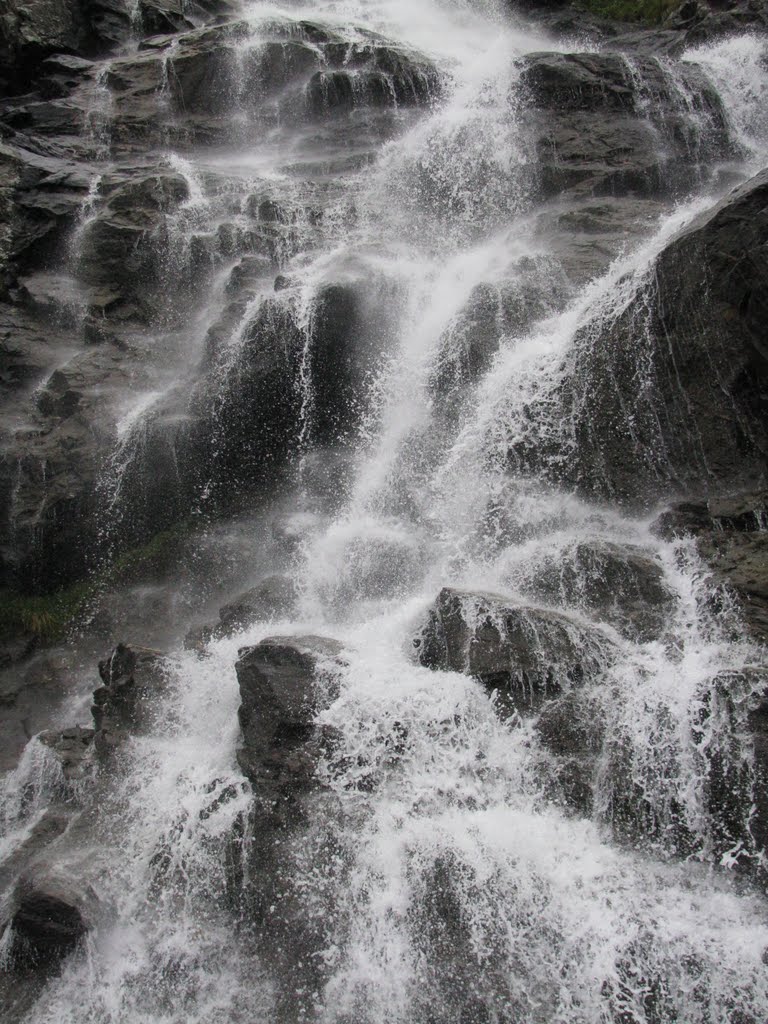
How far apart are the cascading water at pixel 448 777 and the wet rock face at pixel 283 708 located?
0.17 meters

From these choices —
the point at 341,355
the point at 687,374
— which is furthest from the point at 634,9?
the point at 687,374

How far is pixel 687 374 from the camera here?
9680 mm

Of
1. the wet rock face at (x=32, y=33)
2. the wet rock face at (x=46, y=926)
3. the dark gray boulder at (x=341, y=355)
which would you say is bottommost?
the wet rock face at (x=46, y=926)

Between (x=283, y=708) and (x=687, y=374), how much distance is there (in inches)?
256

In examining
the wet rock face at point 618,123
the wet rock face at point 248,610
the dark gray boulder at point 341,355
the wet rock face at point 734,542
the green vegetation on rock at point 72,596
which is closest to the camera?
the wet rock face at point 734,542

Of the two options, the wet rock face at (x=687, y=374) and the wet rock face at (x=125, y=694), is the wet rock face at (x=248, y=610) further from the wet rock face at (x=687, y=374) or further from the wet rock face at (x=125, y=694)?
the wet rock face at (x=687, y=374)

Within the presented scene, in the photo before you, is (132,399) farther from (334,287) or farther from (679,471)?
(679,471)

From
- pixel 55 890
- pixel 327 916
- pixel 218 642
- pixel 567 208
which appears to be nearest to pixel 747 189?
pixel 567 208

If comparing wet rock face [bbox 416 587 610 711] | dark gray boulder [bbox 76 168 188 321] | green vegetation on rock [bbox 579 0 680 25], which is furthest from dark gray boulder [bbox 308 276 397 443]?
green vegetation on rock [bbox 579 0 680 25]

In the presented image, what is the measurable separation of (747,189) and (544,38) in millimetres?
16791

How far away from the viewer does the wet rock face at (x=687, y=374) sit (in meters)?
9.20

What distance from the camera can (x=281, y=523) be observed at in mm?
11305

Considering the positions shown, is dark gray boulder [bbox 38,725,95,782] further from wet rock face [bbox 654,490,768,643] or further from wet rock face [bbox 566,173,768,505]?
wet rock face [bbox 654,490,768,643]

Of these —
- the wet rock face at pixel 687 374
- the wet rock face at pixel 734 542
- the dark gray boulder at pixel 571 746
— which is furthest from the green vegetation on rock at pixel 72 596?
the wet rock face at pixel 734 542
